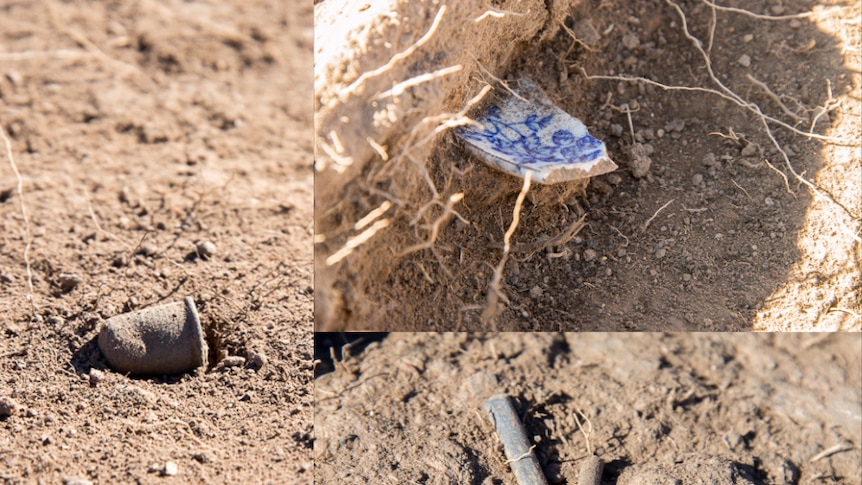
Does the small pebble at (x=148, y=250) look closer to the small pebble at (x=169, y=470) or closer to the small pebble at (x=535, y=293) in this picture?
the small pebble at (x=169, y=470)

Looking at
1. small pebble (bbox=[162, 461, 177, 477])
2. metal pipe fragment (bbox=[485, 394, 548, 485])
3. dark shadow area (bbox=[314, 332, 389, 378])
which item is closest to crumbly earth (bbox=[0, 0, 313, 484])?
small pebble (bbox=[162, 461, 177, 477])

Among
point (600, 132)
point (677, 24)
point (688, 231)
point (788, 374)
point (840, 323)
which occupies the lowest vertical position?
point (788, 374)

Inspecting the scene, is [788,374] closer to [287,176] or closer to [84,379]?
[287,176]

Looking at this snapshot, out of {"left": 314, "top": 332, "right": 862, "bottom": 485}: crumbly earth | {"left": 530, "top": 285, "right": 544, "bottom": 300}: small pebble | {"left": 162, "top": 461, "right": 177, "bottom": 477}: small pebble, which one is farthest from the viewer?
{"left": 530, "top": 285, "right": 544, "bottom": 300}: small pebble

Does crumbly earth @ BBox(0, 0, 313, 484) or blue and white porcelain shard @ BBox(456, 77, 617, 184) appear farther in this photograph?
blue and white porcelain shard @ BBox(456, 77, 617, 184)

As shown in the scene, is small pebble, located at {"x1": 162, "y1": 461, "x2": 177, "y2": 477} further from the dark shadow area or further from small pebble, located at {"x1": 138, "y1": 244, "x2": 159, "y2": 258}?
small pebble, located at {"x1": 138, "y1": 244, "x2": 159, "y2": 258}

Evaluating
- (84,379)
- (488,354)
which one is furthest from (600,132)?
(84,379)

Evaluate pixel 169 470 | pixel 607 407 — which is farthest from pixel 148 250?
pixel 607 407
